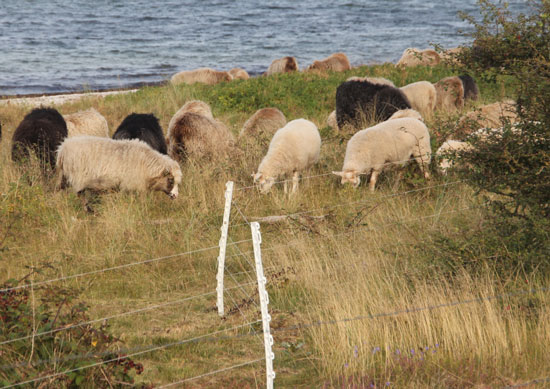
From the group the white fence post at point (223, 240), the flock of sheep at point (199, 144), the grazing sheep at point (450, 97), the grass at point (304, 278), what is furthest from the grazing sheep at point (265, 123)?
the white fence post at point (223, 240)

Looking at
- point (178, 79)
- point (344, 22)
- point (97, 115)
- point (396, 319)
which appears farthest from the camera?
point (344, 22)

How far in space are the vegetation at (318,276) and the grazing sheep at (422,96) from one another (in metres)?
5.22

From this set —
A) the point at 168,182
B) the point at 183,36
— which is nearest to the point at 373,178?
the point at 168,182

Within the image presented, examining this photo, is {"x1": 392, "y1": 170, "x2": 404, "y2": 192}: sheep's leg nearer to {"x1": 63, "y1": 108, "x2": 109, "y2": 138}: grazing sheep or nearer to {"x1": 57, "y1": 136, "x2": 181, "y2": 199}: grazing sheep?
{"x1": 57, "y1": 136, "x2": 181, "y2": 199}: grazing sheep

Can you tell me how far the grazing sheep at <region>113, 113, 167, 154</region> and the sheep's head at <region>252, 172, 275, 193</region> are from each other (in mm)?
2441

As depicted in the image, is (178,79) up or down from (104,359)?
down

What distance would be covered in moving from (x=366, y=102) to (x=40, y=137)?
6.51m

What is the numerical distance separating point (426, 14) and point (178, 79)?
40.8 m

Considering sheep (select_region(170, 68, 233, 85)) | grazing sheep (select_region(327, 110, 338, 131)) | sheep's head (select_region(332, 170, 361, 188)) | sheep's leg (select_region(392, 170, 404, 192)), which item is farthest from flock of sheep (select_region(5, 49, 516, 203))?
sheep (select_region(170, 68, 233, 85))

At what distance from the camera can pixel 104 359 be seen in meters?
4.52

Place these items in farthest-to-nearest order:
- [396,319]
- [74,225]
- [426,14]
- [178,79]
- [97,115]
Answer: [426,14]
[178,79]
[97,115]
[74,225]
[396,319]

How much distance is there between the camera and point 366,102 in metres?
14.0

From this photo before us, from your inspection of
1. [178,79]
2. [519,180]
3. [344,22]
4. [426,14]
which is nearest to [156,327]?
[519,180]

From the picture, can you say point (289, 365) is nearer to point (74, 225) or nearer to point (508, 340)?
point (508, 340)
